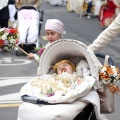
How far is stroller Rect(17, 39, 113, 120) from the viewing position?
171 inches

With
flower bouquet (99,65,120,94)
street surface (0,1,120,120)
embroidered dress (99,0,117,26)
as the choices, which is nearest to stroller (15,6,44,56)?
street surface (0,1,120,120)

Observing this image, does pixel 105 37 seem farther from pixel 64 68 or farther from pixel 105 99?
pixel 105 99

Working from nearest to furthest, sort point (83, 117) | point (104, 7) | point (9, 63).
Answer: point (83, 117) < point (9, 63) < point (104, 7)

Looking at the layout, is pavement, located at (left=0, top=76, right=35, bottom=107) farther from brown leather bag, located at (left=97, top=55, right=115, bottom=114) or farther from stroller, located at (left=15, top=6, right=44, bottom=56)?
brown leather bag, located at (left=97, top=55, right=115, bottom=114)

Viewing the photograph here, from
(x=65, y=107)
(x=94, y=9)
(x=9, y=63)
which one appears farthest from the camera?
(x=94, y=9)

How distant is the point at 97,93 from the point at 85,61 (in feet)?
1.66

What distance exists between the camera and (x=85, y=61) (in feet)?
16.9

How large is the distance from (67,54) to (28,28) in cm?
688

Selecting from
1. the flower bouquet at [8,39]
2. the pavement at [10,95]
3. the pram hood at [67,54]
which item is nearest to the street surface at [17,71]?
the pavement at [10,95]

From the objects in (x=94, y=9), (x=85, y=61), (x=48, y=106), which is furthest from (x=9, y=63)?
(x=94, y=9)

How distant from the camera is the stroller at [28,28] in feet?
39.0

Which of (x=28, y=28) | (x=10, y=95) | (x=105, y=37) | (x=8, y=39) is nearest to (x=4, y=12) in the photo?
(x=28, y=28)

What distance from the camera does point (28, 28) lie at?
12.1 m

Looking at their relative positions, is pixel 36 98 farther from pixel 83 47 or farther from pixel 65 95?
pixel 83 47
